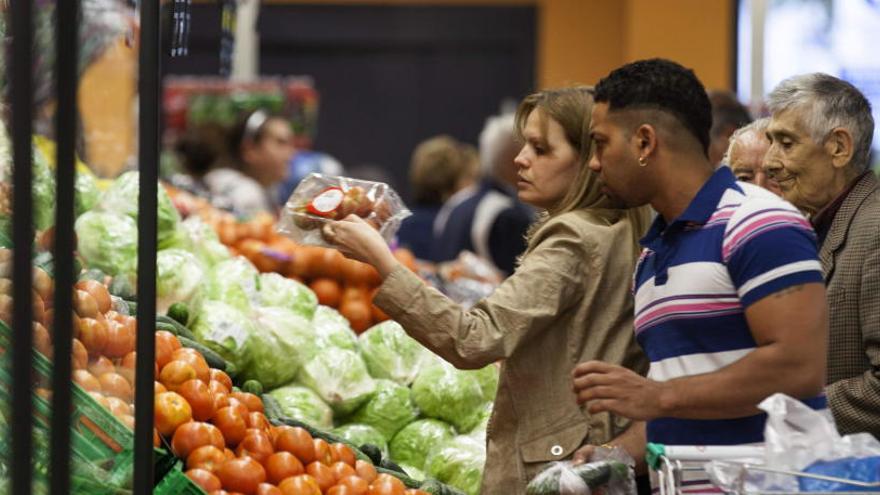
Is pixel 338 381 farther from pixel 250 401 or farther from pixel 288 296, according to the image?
pixel 250 401

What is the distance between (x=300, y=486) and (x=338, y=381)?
1093 mm

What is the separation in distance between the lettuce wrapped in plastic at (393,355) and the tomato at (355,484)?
1126 millimetres

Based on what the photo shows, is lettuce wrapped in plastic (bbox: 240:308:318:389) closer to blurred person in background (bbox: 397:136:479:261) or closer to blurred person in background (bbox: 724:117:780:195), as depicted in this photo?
blurred person in background (bbox: 724:117:780:195)

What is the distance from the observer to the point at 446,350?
297cm

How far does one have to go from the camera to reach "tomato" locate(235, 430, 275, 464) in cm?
319

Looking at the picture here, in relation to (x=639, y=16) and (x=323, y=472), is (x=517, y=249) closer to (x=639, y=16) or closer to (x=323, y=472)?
(x=323, y=472)

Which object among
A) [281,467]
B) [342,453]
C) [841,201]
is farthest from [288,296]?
[841,201]

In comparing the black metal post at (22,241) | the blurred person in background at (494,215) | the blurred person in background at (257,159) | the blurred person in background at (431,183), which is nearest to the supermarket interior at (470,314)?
the black metal post at (22,241)

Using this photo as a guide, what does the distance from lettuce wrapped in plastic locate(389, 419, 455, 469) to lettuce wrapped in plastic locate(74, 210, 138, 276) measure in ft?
2.92

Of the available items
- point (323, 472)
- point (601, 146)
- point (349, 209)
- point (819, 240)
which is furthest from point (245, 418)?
point (819, 240)

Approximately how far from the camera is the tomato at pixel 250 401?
11.2 feet

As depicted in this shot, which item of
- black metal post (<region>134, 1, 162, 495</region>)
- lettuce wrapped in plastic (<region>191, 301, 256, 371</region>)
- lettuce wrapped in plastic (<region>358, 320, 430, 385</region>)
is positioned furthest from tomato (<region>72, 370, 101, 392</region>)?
lettuce wrapped in plastic (<region>358, 320, 430, 385</region>)

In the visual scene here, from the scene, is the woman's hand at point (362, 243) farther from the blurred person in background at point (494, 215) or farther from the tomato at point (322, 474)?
the blurred person in background at point (494, 215)

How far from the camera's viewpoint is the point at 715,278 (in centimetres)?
255
